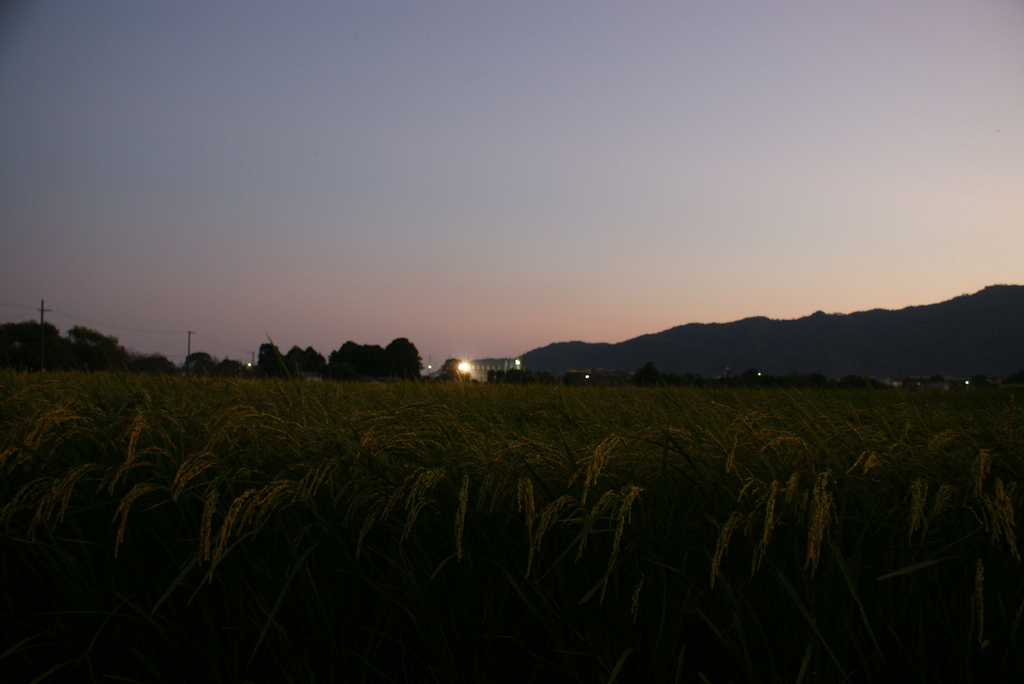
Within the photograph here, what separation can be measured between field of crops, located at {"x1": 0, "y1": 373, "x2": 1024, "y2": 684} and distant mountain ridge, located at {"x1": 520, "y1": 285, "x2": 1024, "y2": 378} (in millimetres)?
23362

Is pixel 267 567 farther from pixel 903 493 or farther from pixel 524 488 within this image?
pixel 903 493

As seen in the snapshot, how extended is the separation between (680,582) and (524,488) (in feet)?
1.89

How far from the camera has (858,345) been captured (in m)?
43.0

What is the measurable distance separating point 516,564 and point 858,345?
156ft

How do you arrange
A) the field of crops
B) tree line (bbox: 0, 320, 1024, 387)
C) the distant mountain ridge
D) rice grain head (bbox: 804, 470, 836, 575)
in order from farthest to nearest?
the distant mountain ridge → tree line (bbox: 0, 320, 1024, 387) → the field of crops → rice grain head (bbox: 804, 470, 836, 575)

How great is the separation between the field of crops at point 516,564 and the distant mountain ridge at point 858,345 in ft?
76.6

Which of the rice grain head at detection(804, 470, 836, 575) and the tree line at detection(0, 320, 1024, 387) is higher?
the tree line at detection(0, 320, 1024, 387)

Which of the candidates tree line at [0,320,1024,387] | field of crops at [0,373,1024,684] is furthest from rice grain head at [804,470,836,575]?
tree line at [0,320,1024,387]

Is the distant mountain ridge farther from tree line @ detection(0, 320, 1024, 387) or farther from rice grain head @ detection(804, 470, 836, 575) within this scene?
rice grain head @ detection(804, 470, 836, 575)

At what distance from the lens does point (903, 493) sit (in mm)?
2229

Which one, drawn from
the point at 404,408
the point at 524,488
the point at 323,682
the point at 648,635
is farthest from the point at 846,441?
the point at 323,682

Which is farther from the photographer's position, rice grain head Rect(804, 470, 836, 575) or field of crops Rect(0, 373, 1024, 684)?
field of crops Rect(0, 373, 1024, 684)

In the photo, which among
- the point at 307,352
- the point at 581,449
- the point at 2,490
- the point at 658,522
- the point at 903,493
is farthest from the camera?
the point at 307,352

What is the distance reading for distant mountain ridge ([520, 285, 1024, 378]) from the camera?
107 ft
